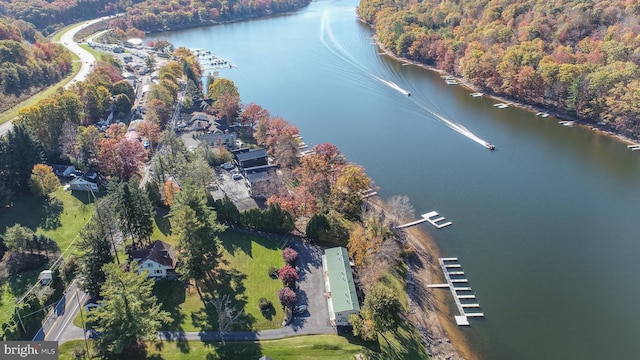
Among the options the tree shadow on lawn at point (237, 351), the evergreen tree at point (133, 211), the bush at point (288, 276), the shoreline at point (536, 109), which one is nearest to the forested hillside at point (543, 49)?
the shoreline at point (536, 109)

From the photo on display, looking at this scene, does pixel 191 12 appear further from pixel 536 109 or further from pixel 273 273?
pixel 273 273

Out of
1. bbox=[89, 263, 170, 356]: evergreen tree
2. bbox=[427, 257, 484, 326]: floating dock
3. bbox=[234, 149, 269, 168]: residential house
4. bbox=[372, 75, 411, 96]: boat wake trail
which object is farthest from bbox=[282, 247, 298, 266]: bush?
bbox=[372, 75, 411, 96]: boat wake trail

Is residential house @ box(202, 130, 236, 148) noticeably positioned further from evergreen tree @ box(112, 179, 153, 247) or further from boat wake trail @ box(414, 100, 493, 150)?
boat wake trail @ box(414, 100, 493, 150)

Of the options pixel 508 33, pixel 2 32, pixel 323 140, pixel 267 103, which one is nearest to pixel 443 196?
pixel 323 140

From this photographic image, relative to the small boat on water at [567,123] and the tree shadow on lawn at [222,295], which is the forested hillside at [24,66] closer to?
the tree shadow on lawn at [222,295]

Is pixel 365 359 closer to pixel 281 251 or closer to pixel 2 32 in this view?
pixel 281 251

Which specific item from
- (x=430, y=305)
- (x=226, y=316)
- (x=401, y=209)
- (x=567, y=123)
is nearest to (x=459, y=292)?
(x=430, y=305)

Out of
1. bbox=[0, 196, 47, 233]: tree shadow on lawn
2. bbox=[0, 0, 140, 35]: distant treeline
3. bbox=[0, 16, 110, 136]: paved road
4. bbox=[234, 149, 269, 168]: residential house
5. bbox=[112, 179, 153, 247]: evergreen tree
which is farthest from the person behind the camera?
bbox=[0, 0, 140, 35]: distant treeline
